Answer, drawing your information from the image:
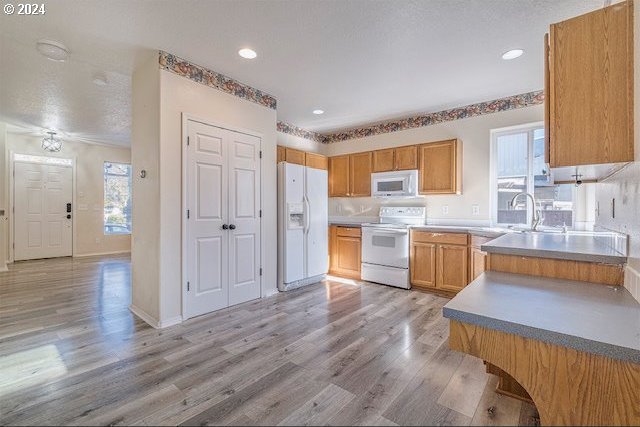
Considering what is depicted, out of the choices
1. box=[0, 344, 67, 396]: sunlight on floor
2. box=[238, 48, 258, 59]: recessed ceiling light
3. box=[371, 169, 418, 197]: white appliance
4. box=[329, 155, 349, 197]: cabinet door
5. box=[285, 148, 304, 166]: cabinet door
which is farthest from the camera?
box=[329, 155, 349, 197]: cabinet door

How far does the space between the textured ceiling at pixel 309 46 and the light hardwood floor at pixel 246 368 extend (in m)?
2.56

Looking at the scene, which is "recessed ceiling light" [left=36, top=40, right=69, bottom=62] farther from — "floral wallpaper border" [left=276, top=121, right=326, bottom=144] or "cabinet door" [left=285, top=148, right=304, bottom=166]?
"floral wallpaper border" [left=276, top=121, right=326, bottom=144]

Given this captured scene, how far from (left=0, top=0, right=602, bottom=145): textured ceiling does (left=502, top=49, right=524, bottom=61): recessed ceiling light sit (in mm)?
69

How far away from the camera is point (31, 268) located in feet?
16.3

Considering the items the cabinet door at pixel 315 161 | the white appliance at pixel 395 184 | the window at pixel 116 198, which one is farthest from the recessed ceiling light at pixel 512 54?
the window at pixel 116 198

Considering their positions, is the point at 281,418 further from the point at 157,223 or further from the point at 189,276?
the point at 157,223

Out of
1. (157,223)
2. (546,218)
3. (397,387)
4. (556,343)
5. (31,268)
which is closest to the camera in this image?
(556,343)

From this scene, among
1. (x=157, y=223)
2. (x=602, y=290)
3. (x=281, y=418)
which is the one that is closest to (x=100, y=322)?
(x=157, y=223)

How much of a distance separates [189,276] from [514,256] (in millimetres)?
2741

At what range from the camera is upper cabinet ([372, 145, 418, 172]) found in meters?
4.17

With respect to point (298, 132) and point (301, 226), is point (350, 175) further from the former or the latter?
point (301, 226)

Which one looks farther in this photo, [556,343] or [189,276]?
[189,276]

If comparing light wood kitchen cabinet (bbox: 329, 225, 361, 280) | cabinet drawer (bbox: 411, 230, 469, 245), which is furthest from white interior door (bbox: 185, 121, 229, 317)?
cabinet drawer (bbox: 411, 230, 469, 245)

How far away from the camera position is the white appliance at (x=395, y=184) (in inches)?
162
